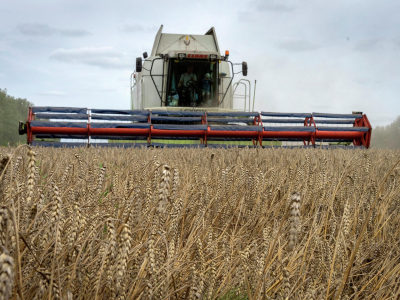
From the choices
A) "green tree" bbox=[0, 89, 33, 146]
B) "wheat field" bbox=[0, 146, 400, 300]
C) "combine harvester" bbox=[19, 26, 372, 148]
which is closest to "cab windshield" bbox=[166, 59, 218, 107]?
"combine harvester" bbox=[19, 26, 372, 148]

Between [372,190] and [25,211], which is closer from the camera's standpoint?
[25,211]

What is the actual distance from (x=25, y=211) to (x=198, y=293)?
739mm

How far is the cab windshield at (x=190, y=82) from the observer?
477 inches

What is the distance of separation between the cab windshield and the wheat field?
29.7 ft

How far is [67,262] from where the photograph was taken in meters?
1.13

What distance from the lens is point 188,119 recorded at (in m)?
10.1

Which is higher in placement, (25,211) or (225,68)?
(225,68)

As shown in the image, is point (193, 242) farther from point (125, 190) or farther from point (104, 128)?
point (104, 128)

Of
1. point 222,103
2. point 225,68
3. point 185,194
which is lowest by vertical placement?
point 185,194

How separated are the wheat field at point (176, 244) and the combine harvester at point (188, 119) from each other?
6092 millimetres

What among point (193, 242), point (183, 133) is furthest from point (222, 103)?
point (193, 242)

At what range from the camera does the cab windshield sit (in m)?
12.1

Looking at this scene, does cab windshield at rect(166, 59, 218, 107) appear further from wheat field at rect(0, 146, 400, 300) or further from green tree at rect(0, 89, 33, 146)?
green tree at rect(0, 89, 33, 146)

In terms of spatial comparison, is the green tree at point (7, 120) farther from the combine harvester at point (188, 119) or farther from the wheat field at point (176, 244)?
the wheat field at point (176, 244)
